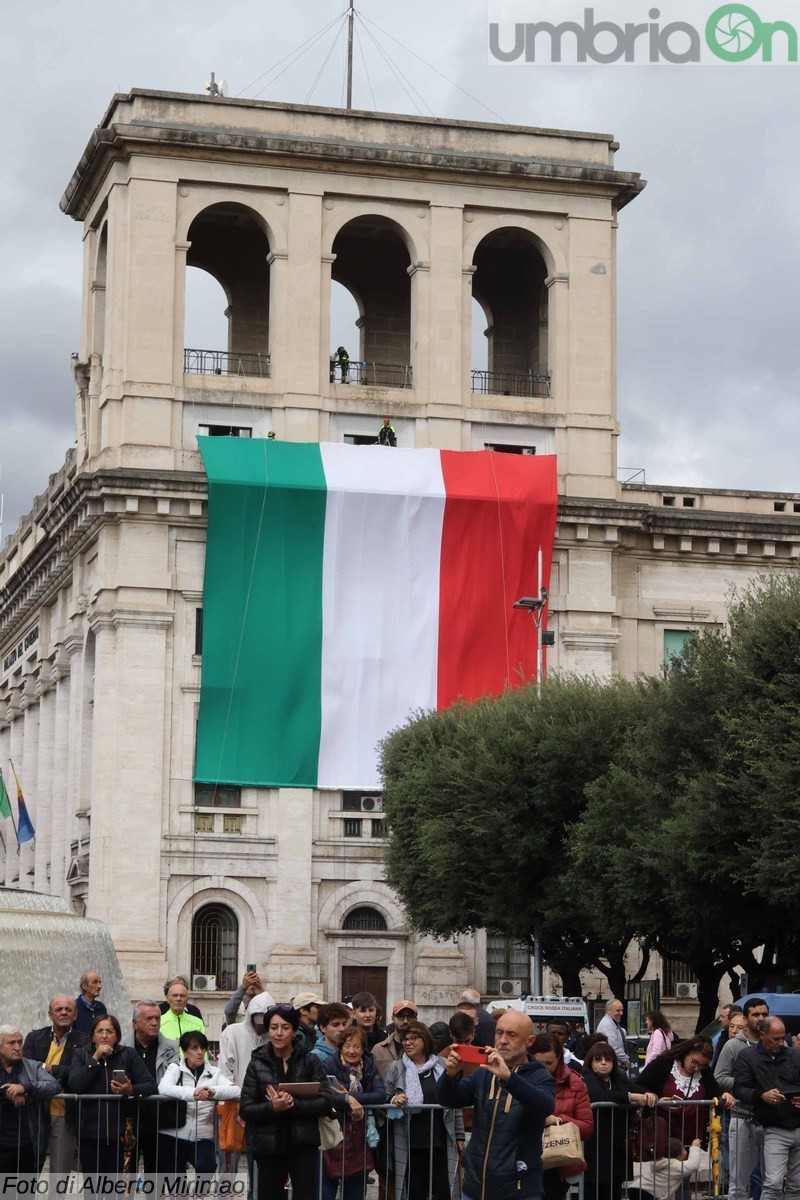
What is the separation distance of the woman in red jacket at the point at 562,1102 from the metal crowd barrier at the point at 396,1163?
0.30 metres

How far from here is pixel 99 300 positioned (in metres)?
65.8

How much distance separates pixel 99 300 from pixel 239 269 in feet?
15.6

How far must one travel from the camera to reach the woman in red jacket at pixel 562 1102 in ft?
51.5

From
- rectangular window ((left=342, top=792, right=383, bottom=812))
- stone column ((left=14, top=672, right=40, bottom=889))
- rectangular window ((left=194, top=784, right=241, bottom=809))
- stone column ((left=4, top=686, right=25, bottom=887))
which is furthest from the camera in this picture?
stone column ((left=4, top=686, right=25, bottom=887))

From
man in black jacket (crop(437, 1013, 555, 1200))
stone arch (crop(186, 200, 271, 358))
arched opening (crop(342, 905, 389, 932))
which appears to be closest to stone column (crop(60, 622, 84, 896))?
arched opening (crop(342, 905, 389, 932))

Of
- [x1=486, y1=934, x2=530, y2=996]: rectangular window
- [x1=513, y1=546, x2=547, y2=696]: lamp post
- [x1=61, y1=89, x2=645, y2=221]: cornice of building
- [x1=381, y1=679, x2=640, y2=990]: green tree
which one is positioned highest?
[x1=61, y1=89, x2=645, y2=221]: cornice of building

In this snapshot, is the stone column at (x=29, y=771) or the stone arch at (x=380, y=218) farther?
the stone column at (x=29, y=771)

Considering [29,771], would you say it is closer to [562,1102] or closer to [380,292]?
[380,292]

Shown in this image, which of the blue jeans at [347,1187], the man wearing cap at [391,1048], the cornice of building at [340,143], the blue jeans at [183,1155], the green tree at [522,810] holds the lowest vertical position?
the blue jeans at [347,1187]

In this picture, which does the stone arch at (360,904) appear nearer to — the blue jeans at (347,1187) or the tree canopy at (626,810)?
the tree canopy at (626,810)

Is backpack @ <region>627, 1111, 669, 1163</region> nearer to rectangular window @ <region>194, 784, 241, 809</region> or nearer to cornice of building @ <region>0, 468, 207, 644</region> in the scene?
rectangular window @ <region>194, 784, 241, 809</region>

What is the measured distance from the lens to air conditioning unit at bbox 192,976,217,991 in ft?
186

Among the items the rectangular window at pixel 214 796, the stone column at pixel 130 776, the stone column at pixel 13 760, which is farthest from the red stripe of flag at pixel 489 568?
the stone column at pixel 13 760

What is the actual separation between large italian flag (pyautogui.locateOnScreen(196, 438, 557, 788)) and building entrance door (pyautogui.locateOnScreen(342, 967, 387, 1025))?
196 inches
